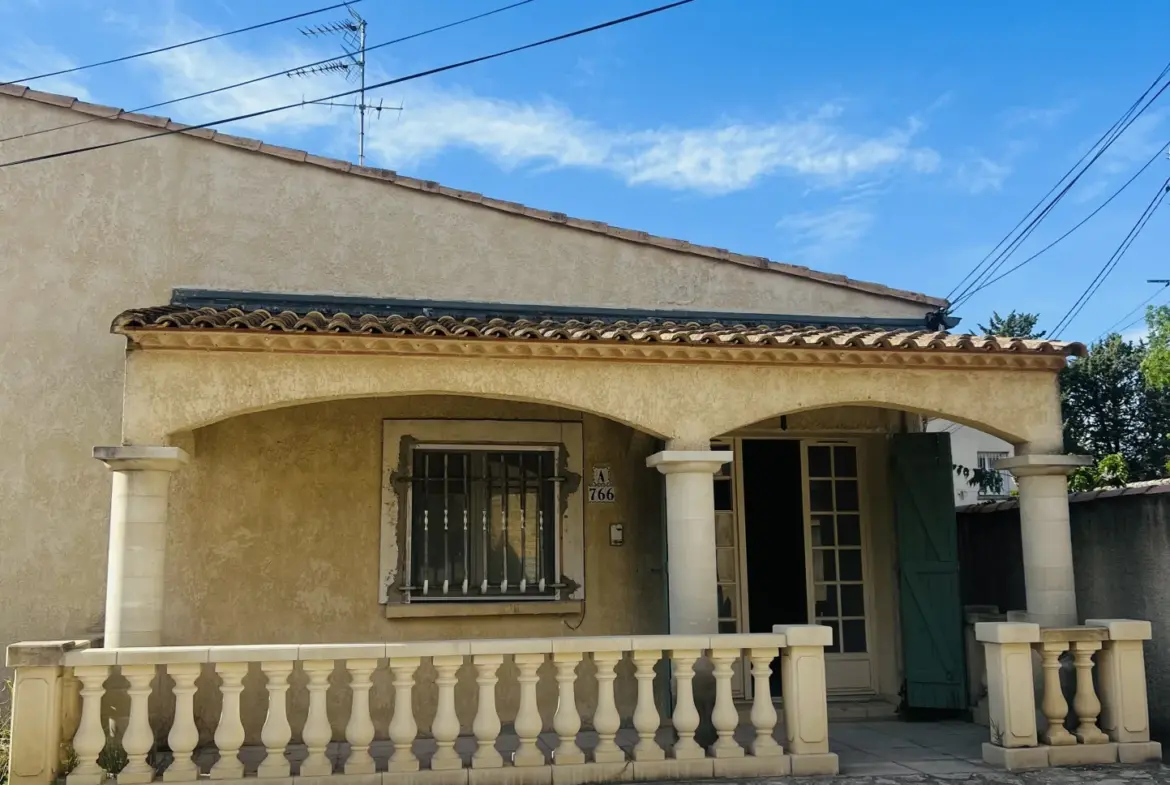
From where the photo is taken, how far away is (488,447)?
811cm

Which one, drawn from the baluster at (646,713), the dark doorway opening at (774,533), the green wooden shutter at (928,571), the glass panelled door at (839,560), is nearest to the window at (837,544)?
the glass panelled door at (839,560)

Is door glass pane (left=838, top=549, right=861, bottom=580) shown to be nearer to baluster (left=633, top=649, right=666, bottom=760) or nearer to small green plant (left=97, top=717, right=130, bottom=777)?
baluster (left=633, top=649, right=666, bottom=760)

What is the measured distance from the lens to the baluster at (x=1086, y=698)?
21.1ft

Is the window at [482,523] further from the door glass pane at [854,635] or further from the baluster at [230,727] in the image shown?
the door glass pane at [854,635]

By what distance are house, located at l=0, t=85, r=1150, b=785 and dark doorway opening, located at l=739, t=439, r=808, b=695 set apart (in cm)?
3

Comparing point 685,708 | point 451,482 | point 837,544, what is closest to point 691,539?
point 685,708

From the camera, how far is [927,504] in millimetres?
8375

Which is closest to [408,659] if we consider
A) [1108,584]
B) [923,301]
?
[1108,584]

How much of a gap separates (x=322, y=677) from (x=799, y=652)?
9.56 feet

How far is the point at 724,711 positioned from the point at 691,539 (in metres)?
1.11

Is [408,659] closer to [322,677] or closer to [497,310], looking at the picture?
[322,677]

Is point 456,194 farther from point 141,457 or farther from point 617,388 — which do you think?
point 141,457

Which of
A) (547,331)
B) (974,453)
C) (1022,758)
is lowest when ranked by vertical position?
(1022,758)

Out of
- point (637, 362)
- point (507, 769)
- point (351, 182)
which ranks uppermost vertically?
point (351, 182)
